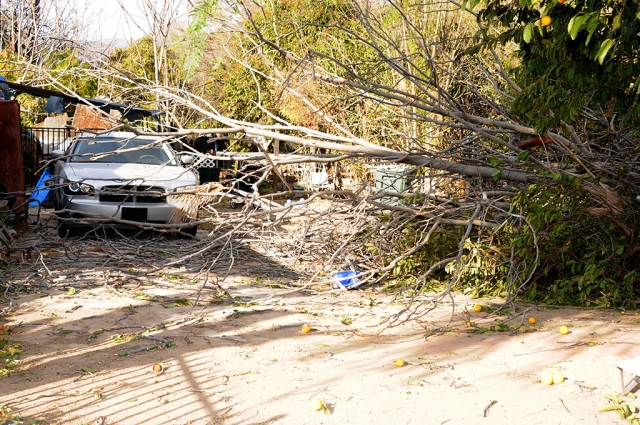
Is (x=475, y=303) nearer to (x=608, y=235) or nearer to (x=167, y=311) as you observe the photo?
(x=608, y=235)

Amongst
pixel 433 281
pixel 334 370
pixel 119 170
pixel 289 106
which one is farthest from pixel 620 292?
pixel 289 106

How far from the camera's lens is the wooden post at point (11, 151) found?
1070 cm

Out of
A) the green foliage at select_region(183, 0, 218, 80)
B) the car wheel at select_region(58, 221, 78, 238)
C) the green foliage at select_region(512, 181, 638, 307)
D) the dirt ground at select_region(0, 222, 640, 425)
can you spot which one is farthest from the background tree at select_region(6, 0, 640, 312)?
the car wheel at select_region(58, 221, 78, 238)

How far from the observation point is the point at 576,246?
22.9 ft

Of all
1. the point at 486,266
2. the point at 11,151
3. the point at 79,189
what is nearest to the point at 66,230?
the point at 79,189

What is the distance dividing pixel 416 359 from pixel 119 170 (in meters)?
6.60

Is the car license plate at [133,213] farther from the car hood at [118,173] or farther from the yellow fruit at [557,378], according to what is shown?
the yellow fruit at [557,378]

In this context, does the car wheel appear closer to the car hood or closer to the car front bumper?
the car front bumper

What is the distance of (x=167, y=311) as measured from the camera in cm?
644

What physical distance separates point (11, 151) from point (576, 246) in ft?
27.9

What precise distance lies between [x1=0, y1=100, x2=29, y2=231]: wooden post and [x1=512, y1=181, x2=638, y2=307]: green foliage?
772cm

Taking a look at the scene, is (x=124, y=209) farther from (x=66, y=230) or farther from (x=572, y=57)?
(x=572, y=57)

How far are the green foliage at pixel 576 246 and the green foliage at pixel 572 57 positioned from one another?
6.12 feet

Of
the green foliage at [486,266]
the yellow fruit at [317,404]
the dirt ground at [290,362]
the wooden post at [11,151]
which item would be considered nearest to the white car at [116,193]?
the wooden post at [11,151]
